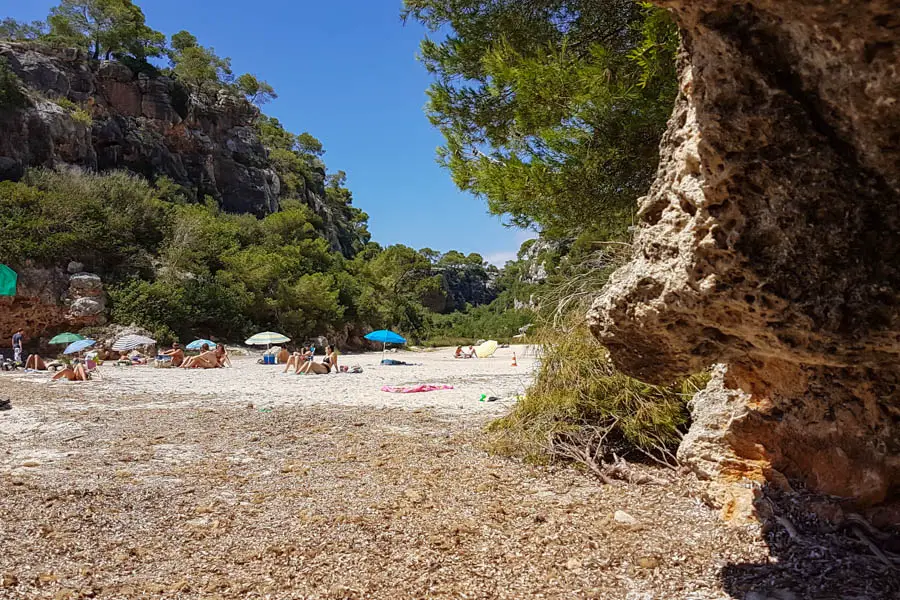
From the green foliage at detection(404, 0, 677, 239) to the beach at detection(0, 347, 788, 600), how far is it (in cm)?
295

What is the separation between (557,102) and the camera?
5.83 meters

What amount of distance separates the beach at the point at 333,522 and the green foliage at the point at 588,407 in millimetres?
428

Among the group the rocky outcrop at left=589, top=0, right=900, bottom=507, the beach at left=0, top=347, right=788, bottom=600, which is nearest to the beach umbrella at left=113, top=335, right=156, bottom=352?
the beach at left=0, top=347, right=788, bottom=600

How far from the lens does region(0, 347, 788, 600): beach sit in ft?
9.53

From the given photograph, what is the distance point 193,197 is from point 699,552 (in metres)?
45.6

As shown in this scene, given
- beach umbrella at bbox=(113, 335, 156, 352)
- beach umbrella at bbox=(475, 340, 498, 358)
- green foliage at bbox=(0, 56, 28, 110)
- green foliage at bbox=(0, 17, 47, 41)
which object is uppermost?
green foliage at bbox=(0, 17, 47, 41)

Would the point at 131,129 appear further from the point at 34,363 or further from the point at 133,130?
the point at 34,363

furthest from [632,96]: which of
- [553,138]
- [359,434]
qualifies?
[359,434]

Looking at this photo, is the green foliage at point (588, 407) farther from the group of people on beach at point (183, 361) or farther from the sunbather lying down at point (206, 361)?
the sunbather lying down at point (206, 361)

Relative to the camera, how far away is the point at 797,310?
2.07 m

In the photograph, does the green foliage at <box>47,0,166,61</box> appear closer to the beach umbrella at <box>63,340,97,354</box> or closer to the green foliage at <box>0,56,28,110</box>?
the green foliage at <box>0,56,28,110</box>

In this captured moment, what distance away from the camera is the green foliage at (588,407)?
528 cm

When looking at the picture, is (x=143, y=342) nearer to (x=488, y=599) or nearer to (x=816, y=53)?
(x=488, y=599)

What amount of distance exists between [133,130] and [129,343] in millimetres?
26034
